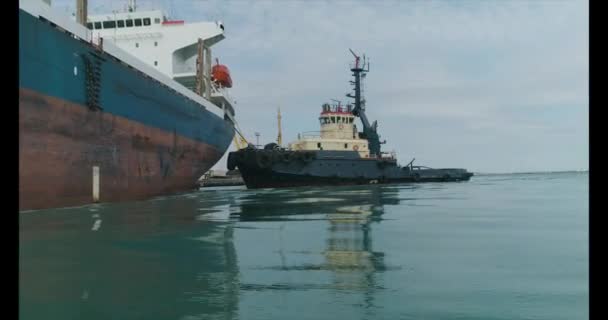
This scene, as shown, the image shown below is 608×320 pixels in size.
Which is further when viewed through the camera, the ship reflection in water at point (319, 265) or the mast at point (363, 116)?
the mast at point (363, 116)

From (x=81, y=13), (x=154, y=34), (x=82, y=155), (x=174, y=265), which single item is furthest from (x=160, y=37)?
(x=174, y=265)

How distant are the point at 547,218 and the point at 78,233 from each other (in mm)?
9708

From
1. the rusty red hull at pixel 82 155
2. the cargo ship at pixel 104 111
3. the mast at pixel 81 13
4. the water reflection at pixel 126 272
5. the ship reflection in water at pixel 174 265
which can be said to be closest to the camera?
the water reflection at pixel 126 272

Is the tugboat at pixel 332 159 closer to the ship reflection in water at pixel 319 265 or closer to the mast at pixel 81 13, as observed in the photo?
the mast at pixel 81 13

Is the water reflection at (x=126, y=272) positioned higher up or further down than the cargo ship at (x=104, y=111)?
further down

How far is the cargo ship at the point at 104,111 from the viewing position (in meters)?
11.1

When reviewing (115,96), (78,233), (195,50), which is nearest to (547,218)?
(78,233)

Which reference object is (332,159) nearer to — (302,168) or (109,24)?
(302,168)

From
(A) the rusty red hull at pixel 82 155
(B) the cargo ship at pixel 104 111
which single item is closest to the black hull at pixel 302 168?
(B) the cargo ship at pixel 104 111

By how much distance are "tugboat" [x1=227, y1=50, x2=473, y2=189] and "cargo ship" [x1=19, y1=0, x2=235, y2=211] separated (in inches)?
223

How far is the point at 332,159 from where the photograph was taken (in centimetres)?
3272

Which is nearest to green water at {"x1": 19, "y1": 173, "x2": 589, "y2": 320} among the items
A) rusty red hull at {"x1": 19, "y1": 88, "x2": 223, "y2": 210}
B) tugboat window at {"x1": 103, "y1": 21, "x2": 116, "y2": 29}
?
rusty red hull at {"x1": 19, "y1": 88, "x2": 223, "y2": 210}

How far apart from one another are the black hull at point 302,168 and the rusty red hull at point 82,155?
10597mm

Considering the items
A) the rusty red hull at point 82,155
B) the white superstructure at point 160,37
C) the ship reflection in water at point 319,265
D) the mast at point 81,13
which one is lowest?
the ship reflection in water at point 319,265
